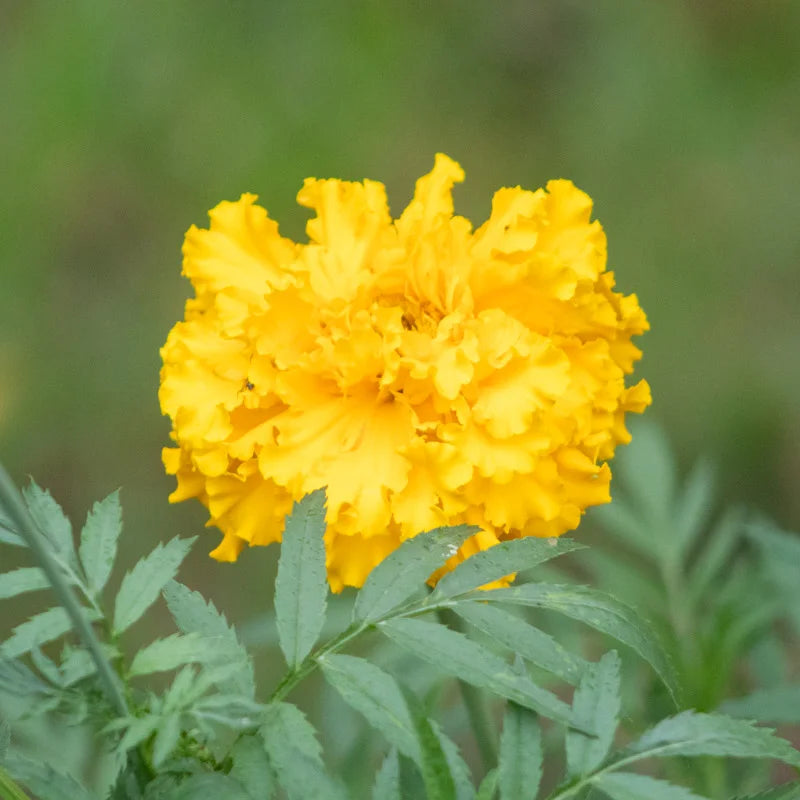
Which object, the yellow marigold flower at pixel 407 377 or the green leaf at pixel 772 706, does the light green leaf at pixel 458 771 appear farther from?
the green leaf at pixel 772 706

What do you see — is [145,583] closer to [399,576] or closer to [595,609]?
[399,576]

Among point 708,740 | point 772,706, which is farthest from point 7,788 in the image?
point 772,706

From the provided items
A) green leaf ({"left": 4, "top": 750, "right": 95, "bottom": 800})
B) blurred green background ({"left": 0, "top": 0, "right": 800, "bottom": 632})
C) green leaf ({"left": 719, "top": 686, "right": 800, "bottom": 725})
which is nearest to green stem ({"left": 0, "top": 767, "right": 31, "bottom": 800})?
green leaf ({"left": 4, "top": 750, "right": 95, "bottom": 800})

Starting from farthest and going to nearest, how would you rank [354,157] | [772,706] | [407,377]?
[354,157] < [772,706] < [407,377]

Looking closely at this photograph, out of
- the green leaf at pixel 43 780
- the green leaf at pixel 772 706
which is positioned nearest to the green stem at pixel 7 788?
the green leaf at pixel 43 780

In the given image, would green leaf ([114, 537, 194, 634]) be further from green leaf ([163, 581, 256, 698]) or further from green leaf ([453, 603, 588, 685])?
green leaf ([453, 603, 588, 685])
